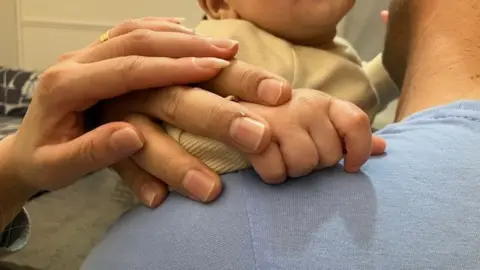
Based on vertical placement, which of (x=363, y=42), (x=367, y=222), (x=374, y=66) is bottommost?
(x=363, y=42)

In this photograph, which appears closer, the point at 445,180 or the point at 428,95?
the point at 445,180

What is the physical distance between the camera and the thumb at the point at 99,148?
1.80 ft

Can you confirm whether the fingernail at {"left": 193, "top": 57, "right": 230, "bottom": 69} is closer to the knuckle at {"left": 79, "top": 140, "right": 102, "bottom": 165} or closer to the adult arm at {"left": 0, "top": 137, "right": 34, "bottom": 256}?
the knuckle at {"left": 79, "top": 140, "right": 102, "bottom": 165}

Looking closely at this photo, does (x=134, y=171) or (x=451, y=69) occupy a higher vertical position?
(x=451, y=69)

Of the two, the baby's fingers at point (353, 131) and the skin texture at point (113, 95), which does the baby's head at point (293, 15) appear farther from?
the baby's fingers at point (353, 131)

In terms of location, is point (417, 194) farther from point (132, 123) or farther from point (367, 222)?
point (132, 123)

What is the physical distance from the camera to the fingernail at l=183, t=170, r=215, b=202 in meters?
0.52

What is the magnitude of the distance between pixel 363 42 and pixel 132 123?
5.30ft

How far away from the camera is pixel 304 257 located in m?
0.45

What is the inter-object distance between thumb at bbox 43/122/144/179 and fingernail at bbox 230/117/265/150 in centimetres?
10

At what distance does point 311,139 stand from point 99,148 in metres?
0.19

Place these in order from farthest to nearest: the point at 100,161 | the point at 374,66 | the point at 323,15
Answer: the point at 374,66
the point at 323,15
the point at 100,161

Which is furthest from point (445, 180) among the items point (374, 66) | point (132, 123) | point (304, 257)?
point (374, 66)

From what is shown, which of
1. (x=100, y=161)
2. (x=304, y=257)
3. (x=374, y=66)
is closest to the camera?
(x=304, y=257)
